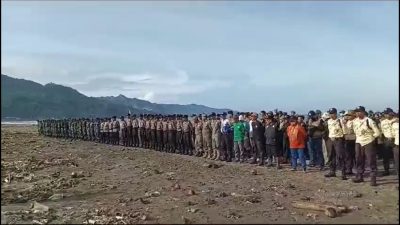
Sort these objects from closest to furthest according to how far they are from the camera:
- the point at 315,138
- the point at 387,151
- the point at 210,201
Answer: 1. the point at 210,201
2. the point at 387,151
3. the point at 315,138

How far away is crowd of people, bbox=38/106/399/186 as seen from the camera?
13142mm

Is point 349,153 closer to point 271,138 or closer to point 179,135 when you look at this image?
point 271,138

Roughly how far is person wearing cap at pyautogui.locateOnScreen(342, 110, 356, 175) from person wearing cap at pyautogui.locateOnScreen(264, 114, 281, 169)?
10.8 ft

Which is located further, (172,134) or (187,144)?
(172,134)

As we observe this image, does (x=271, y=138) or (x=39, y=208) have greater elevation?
(x=271, y=138)

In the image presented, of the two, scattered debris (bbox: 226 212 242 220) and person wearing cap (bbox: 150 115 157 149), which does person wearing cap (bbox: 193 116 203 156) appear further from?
scattered debris (bbox: 226 212 242 220)

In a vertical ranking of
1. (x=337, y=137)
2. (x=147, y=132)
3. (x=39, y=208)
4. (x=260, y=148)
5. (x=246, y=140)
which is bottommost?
(x=39, y=208)

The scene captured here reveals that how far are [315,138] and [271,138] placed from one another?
5.43 feet

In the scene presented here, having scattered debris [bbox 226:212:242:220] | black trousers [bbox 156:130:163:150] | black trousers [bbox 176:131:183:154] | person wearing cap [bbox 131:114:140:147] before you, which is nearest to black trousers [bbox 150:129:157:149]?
black trousers [bbox 156:130:163:150]

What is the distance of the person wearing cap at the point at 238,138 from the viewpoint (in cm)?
1939

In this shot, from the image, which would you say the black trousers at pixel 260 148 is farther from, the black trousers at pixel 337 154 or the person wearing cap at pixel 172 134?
the person wearing cap at pixel 172 134

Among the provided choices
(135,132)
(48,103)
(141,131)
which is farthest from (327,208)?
(48,103)

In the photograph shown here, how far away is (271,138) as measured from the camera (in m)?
17.6

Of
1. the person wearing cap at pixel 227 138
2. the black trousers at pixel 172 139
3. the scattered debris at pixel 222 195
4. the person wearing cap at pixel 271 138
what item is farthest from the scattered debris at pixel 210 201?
the black trousers at pixel 172 139
